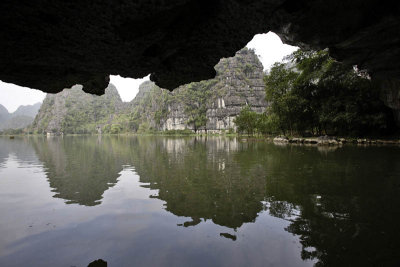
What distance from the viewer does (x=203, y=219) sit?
656cm

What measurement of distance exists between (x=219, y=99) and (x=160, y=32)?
448ft

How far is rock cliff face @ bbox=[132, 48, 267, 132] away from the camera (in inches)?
5242

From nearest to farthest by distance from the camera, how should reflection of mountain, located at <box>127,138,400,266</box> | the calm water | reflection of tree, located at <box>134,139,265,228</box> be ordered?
the calm water → reflection of mountain, located at <box>127,138,400,266</box> → reflection of tree, located at <box>134,139,265,228</box>

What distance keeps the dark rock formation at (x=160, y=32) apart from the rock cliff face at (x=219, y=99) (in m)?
118

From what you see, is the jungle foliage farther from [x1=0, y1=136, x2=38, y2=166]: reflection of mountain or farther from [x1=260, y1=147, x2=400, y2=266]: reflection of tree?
[x1=0, y1=136, x2=38, y2=166]: reflection of mountain

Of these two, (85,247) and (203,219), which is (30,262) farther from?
(203,219)

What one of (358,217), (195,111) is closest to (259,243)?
(358,217)

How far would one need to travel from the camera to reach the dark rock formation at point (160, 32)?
3193 mm

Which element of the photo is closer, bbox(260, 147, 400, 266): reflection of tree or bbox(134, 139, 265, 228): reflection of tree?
bbox(260, 147, 400, 266): reflection of tree

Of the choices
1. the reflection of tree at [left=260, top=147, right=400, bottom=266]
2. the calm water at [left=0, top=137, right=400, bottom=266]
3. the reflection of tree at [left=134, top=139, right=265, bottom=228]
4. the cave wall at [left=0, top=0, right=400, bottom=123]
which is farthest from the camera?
the reflection of tree at [left=134, top=139, right=265, bottom=228]

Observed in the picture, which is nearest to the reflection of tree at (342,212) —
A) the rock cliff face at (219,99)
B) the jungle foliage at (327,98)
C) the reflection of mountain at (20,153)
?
the reflection of mountain at (20,153)

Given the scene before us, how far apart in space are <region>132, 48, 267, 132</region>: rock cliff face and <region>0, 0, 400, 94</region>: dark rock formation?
118390mm

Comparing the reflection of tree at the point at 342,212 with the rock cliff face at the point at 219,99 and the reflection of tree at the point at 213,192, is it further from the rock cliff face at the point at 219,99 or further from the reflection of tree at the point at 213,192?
the rock cliff face at the point at 219,99

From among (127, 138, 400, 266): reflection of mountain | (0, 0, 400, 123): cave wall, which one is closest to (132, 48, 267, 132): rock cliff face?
(127, 138, 400, 266): reflection of mountain
